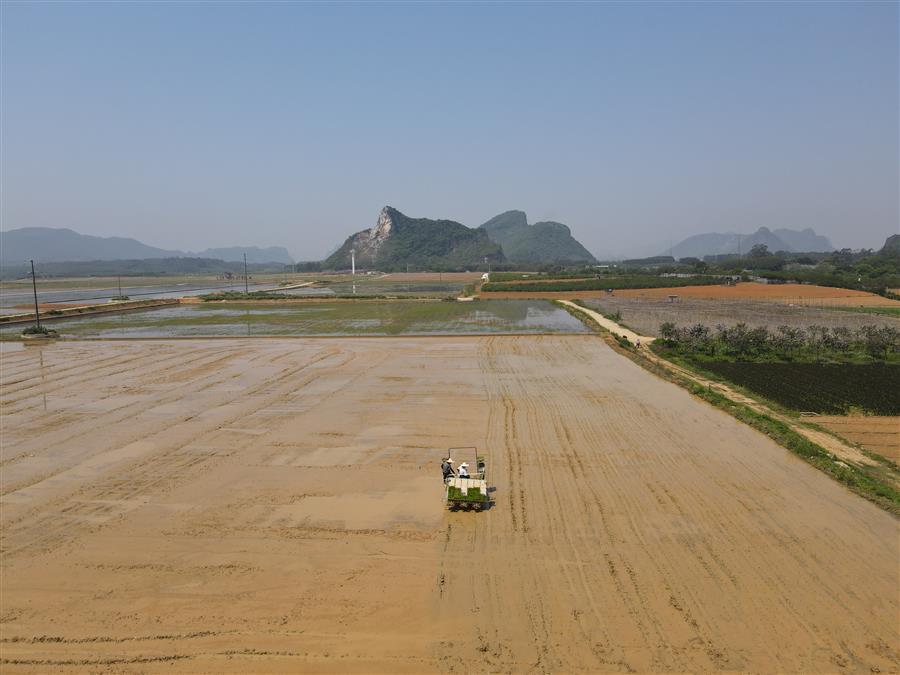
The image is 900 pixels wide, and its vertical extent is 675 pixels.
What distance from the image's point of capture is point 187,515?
11.4 m

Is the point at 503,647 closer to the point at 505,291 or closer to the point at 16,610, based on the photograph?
the point at 16,610

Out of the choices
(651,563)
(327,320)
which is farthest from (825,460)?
(327,320)

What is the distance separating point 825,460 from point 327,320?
131 feet

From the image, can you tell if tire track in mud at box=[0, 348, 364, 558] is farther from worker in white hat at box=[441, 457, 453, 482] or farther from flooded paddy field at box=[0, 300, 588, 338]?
flooded paddy field at box=[0, 300, 588, 338]

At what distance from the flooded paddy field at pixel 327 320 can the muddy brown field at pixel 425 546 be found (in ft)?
71.5

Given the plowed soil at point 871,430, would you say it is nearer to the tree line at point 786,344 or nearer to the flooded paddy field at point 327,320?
the tree line at point 786,344

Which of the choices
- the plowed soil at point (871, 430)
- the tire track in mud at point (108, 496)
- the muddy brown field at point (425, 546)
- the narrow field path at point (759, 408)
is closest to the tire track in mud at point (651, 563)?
the muddy brown field at point (425, 546)

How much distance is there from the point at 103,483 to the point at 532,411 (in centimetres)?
1282

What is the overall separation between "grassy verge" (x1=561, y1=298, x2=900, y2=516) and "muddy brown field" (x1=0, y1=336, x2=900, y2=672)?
428 mm

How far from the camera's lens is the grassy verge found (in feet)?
38.4

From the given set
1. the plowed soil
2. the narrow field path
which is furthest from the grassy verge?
the plowed soil

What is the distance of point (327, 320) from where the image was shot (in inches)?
1869

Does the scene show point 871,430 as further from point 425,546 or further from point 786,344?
point 425,546

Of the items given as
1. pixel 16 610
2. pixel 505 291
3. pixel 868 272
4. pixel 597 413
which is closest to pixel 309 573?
pixel 16 610
